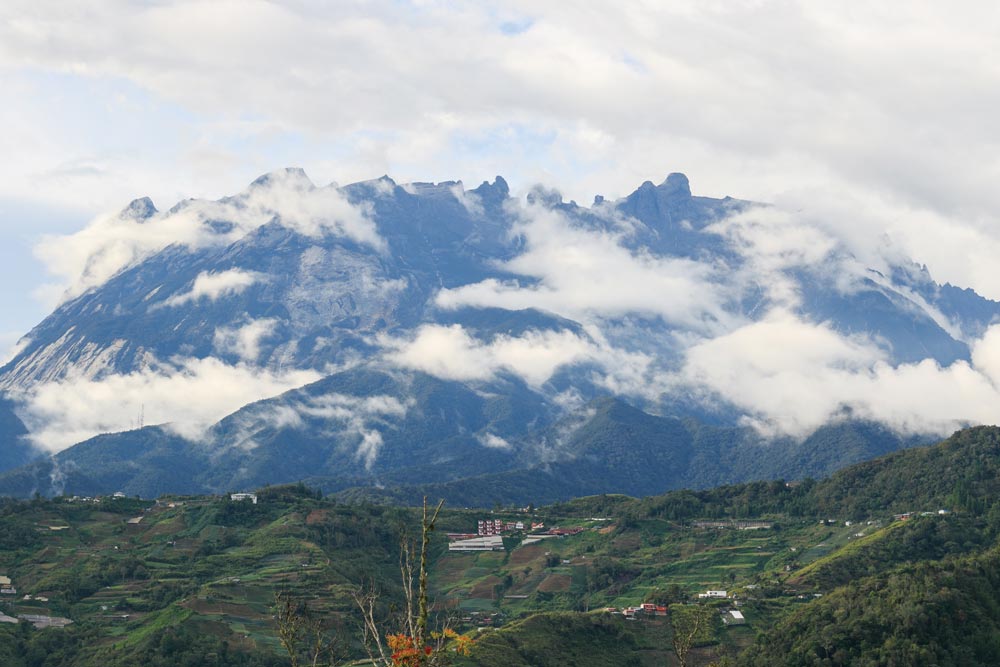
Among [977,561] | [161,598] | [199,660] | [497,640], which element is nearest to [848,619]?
[977,561]

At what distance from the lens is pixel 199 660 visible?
16675 cm

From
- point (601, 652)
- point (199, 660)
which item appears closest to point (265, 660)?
point (199, 660)

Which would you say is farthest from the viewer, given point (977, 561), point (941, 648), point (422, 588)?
point (977, 561)

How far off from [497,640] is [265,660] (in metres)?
30.6

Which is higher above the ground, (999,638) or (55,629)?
(55,629)

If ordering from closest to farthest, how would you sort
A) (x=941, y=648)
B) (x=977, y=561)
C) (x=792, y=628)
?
(x=941, y=648)
(x=792, y=628)
(x=977, y=561)

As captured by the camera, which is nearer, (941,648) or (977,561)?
(941,648)

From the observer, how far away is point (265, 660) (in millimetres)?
169250

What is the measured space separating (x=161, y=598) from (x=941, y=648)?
11385 cm

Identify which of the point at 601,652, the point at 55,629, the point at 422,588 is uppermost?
the point at 422,588

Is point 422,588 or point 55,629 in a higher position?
point 422,588

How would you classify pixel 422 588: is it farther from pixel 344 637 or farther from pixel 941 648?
pixel 344 637

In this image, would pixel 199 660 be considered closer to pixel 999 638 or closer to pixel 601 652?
pixel 601 652

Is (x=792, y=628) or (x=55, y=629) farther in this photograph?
(x=55, y=629)
